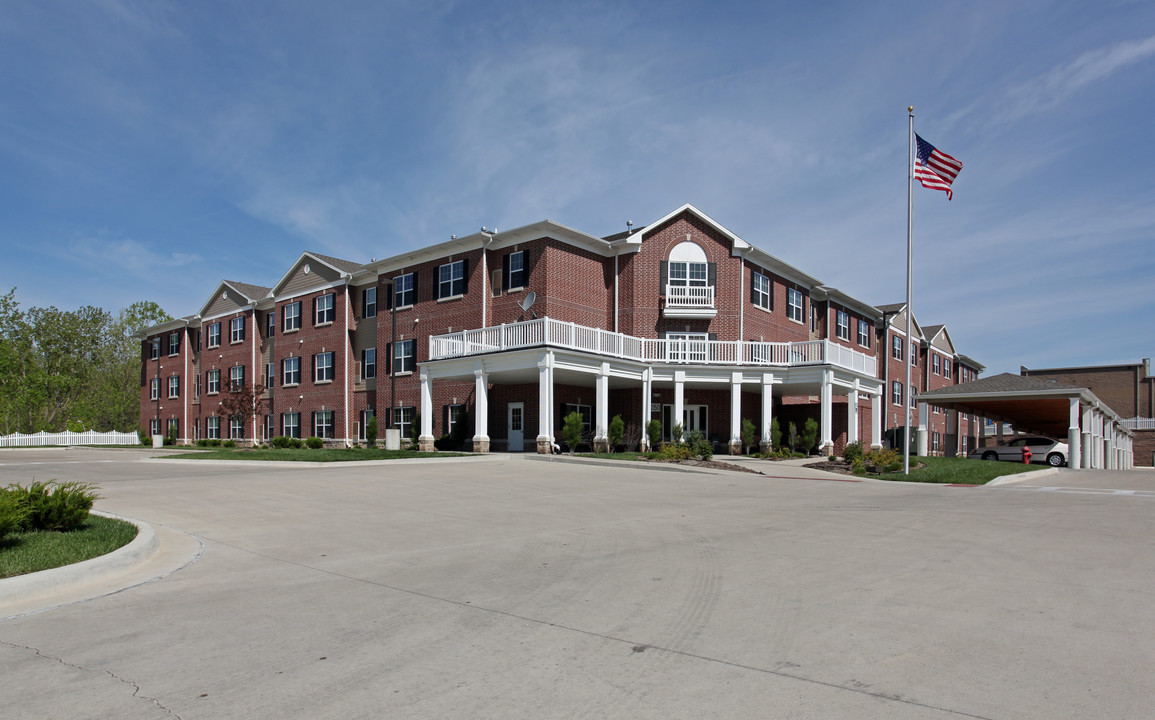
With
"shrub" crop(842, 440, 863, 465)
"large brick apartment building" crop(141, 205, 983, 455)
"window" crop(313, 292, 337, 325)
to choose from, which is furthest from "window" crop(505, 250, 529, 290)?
"shrub" crop(842, 440, 863, 465)

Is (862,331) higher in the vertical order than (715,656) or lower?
higher

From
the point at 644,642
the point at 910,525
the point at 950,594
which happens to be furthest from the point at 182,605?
the point at 910,525

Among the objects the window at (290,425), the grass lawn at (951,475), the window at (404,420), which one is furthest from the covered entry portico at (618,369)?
the window at (290,425)

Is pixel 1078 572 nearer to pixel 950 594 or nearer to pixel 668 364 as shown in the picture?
pixel 950 594

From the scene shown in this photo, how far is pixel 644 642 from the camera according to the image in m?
5.02

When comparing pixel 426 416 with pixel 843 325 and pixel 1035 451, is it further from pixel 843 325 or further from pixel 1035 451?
pixel 1035 451

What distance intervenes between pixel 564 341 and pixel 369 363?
15.7 meters

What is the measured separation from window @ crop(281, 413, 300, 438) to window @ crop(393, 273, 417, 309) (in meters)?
11.2

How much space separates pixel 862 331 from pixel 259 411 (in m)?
36.3

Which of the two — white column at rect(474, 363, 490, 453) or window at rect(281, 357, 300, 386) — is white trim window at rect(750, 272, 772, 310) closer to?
white column at rect(474, 363, 490, 453)

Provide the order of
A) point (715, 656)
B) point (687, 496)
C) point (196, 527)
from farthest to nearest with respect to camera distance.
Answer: point (687, 496) < point (196, 527) < point (715, 656)

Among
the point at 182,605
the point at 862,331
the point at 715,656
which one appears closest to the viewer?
the point at 715,656

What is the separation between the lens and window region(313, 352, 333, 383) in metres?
39.7

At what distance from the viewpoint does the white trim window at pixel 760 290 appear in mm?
34375
